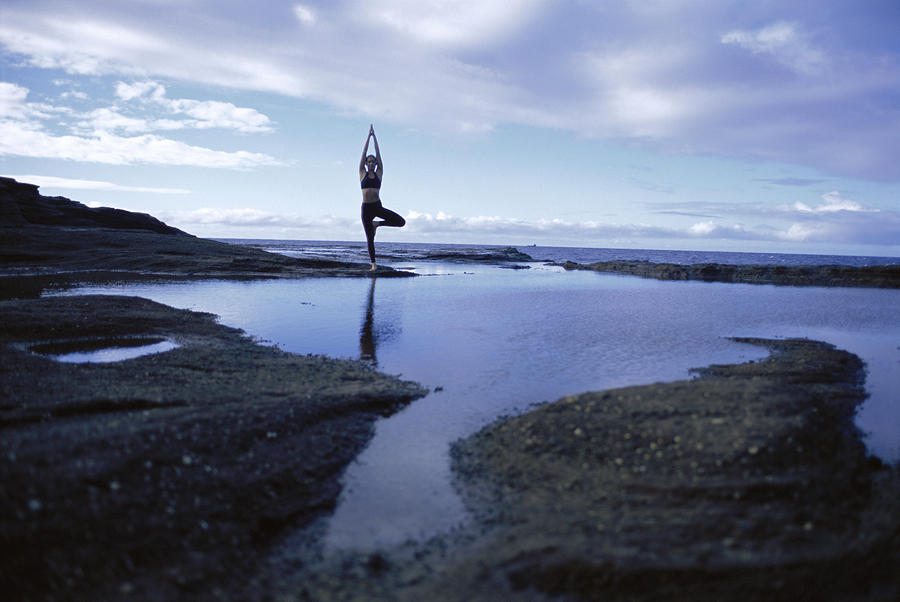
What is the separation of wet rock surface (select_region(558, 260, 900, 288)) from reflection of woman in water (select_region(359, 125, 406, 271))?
31.4 metres

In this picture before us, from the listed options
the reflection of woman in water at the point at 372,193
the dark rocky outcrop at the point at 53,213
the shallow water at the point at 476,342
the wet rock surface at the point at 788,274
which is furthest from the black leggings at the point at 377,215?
the dark rocky outcrop at the point at 53,213

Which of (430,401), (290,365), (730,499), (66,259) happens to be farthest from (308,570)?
(66,259)

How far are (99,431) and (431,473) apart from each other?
14.4ft

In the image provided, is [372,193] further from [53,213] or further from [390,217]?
[53,213]

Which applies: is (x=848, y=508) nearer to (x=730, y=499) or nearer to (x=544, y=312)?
(x=730, y=499)

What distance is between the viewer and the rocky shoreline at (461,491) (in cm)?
509

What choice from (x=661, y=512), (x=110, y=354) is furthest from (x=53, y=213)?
(x=661, y=512)

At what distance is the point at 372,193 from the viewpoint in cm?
3944

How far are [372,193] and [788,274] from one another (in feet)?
137

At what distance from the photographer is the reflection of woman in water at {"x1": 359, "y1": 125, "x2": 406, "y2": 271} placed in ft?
124

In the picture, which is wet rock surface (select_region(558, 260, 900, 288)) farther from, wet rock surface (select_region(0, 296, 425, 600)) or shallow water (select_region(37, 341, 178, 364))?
shallow water (select_region(37, 341, 178, 364))

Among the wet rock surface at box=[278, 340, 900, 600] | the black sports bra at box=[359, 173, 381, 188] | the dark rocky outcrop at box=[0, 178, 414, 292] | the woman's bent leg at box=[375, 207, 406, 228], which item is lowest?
the wet rock surface at box=[278, 340, 900, 600]

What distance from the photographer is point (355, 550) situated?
5.89 metres

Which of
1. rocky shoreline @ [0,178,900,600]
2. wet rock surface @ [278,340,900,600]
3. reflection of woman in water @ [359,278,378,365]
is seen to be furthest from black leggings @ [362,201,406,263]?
wet rock surface @ [278,340,900,600]
